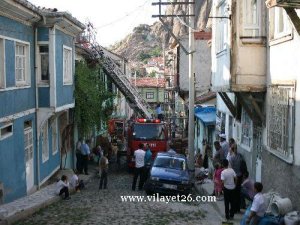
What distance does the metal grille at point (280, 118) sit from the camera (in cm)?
1084

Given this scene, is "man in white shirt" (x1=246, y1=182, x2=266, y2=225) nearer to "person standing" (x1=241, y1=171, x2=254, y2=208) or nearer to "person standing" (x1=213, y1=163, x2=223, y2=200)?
"person standing" (x1=241, y1=171, x2=254, y2=208)

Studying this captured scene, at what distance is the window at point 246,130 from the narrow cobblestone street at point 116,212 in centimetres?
271

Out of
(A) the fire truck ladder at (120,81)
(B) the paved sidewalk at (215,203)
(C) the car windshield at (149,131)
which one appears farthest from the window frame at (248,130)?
(A) the fire truck ladder at (120,81)

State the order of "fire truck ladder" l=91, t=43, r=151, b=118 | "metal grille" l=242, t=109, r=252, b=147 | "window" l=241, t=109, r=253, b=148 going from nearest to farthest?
"window" l=241, t=109, r=253, b=148
"metal grille" l=242, t=109, r=252, b=147
"fire truck ladder" l=91, t=43, r=151, b=118

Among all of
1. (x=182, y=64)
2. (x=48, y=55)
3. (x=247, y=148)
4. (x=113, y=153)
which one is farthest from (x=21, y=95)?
(x=182, y=64)

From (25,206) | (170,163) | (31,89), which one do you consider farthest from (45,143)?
(25,206)

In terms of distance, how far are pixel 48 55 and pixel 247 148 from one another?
314 inches

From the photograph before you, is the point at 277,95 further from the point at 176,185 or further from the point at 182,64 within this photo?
the point at 182,64

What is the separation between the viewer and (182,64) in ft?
120

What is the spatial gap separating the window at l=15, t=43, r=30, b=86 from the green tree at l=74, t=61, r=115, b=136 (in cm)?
637

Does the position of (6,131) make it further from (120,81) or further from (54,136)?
(120,81)

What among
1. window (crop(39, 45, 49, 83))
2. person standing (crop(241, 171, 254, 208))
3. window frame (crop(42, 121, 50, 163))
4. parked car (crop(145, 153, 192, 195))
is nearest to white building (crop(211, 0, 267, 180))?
person standing (crop(241, 171, 254, 208))

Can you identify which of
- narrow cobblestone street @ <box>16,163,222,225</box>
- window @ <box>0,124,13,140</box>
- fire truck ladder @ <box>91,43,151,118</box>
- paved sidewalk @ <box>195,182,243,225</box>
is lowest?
paved sidewalk @ <box>195,182,243,225</box>

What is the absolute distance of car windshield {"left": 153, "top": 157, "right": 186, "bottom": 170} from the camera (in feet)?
58.1
